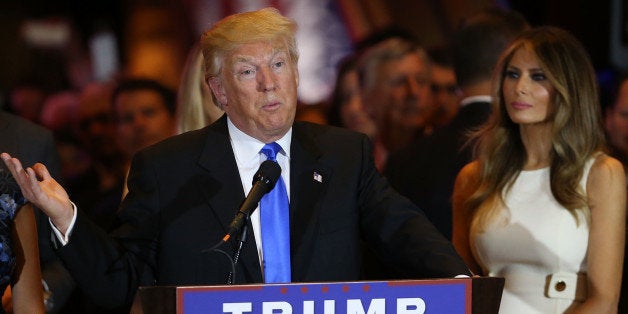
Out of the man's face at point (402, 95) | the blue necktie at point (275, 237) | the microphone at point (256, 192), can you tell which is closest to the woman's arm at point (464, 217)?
the blue necktie at point (275, 237)

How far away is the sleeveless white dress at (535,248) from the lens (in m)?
3.37

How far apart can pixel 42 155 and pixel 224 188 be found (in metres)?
0.94

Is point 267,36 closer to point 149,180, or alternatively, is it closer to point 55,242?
point 149,180

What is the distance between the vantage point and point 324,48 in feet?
17.7

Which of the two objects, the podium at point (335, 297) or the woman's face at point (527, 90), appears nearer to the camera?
the podium at point (335, 297)

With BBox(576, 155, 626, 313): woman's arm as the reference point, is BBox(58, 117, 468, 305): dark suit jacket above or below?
above

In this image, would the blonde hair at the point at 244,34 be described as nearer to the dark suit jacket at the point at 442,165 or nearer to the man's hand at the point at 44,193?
the man's hand at the point at 44,193

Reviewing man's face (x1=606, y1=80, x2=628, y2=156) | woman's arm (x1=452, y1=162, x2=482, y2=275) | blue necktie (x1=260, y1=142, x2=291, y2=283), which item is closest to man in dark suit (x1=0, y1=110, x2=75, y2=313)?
blue necktie (x1=260, y1=142, x2=291, y2=283)

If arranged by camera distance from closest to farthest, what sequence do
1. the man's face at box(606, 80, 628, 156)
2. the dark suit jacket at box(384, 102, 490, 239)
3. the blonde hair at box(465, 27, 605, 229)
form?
1. the blonde hair at box(465, 27, 605, 229)
2. the dark suit jacket at box(384, 102, 490, 239)
3. the man's face at box(606, 80, 628, 156)

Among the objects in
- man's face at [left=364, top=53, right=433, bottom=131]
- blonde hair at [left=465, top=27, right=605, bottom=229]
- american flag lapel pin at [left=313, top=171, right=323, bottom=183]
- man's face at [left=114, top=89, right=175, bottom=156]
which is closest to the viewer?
american flag lapel pin at [left=313, top=171, right=323, bottom=183]

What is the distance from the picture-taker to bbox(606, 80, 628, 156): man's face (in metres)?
4.97

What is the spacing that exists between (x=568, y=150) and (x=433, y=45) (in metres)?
2.08

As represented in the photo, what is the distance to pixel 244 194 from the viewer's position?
2.72 metres

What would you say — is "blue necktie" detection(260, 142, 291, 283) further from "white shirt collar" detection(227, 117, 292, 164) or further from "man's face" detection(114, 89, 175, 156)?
"man's face" detection(114, 89, 175, 156)
